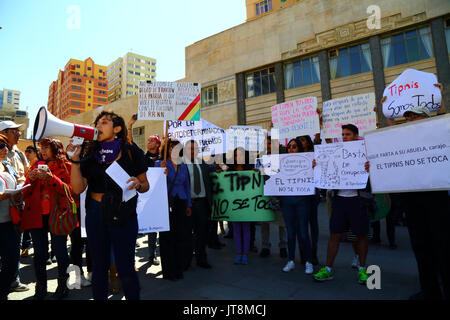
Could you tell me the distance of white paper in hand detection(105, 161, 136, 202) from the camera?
2288 mm

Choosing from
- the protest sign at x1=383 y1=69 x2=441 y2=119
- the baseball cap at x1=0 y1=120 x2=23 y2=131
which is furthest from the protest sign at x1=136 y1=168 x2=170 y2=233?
the protest sign at x1=383 y1=69 x2=441 y2=119

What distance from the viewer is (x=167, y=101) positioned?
4.87 meters

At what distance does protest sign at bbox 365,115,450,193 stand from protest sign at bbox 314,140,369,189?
1.39 feet

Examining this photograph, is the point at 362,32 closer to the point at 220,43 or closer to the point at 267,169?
the point at 220,43

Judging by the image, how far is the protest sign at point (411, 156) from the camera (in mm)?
2646

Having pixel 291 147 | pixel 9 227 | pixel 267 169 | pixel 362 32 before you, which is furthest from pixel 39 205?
pixel 362 32

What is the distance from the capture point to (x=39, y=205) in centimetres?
330

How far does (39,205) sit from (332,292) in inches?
147

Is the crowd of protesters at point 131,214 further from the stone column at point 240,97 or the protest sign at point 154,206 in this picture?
the stone column at point 240,97

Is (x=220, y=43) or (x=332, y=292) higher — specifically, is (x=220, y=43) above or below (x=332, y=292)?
above

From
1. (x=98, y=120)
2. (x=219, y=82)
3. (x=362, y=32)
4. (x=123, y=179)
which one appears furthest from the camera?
(x=219, y=82)

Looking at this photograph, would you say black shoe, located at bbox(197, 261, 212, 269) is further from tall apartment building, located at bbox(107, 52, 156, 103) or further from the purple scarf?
tall apartment building, located at bbox(107, 52, 156, 103)

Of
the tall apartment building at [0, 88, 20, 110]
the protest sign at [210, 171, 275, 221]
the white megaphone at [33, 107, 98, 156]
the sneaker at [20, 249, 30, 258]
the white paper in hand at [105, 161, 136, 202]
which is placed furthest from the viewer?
the tall apartment building at [0, 88, 20, 110]

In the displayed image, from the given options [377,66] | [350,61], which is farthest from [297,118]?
[350,61]
